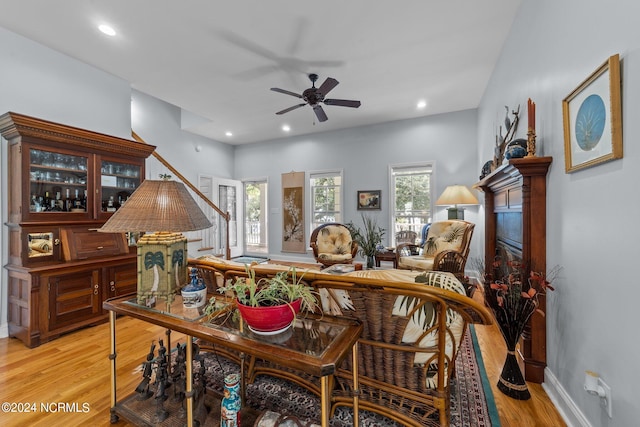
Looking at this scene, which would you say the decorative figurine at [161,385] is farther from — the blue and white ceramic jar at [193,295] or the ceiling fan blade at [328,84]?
the ceiling fan blade at [328,84]

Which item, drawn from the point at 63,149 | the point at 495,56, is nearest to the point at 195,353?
the point at 63,149

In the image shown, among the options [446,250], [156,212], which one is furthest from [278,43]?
[446,250]

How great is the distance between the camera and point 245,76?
3.67 metres

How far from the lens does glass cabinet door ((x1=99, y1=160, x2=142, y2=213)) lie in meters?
3.27

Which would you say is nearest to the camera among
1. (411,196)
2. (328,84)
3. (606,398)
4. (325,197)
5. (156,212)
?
(606,398)

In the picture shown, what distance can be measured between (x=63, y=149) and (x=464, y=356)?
444 centimetres

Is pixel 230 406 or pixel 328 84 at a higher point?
pixel 328 84

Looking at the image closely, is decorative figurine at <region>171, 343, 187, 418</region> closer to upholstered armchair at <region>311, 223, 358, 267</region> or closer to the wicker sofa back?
the wicker sofa back

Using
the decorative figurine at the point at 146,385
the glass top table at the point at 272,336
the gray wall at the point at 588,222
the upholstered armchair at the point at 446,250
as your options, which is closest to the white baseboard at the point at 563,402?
the gray wall at the point at 588,222

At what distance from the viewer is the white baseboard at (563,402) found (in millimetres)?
1429

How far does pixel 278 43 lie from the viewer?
296 centimetres

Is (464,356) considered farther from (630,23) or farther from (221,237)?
(221,237)

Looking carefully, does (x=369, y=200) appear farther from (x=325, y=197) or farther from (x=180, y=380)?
(x=180, y=380)

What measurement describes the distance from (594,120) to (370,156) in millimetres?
4461
